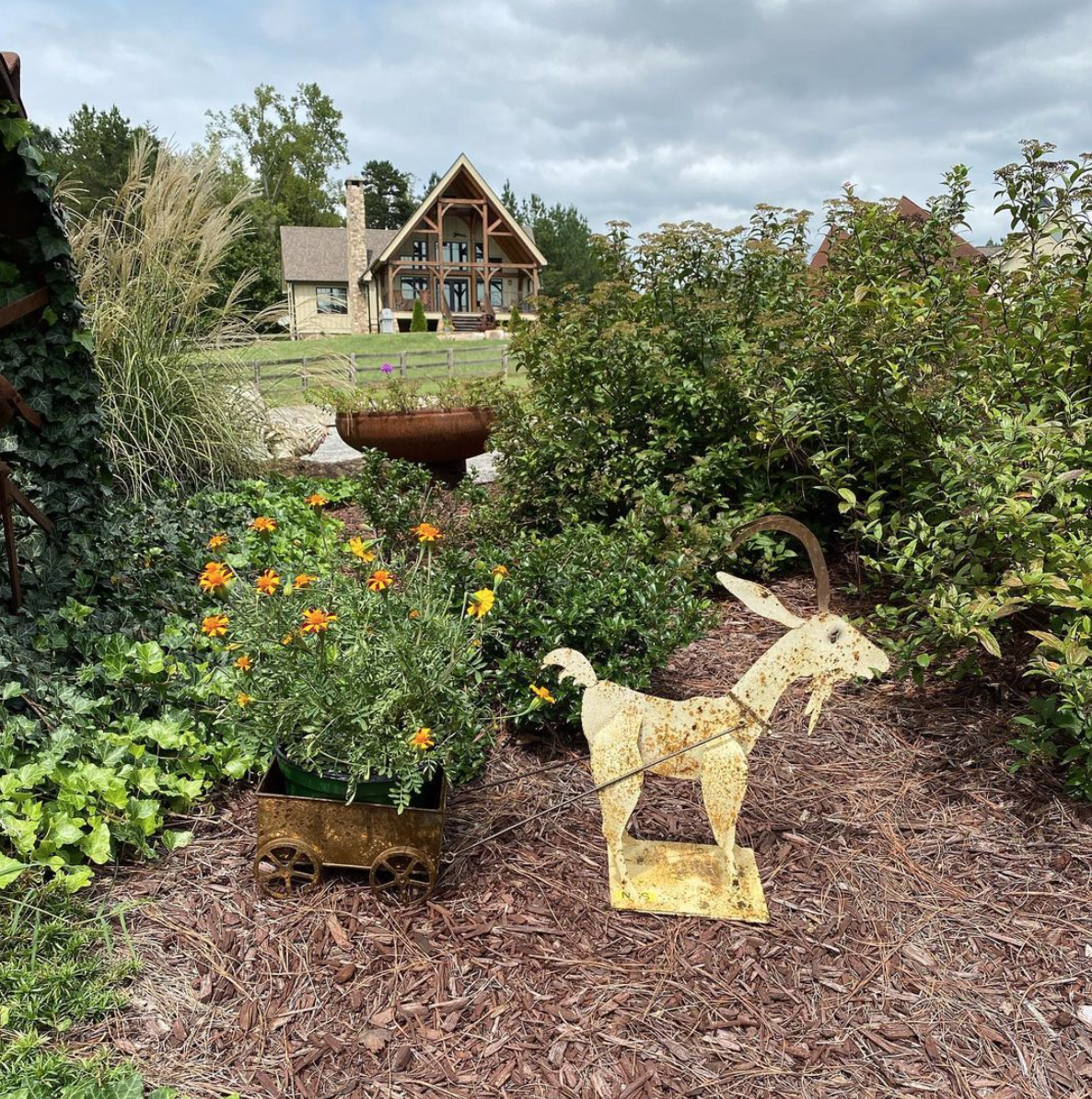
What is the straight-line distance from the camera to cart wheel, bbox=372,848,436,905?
6.27 feet

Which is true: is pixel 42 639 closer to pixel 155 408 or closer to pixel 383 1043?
pixel 383 1043

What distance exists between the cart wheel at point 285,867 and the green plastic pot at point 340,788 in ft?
0.38

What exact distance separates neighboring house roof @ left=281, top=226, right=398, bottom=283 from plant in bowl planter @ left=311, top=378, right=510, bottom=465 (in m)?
32.6

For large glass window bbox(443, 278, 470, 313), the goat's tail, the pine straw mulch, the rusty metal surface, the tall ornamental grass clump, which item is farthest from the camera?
large glass window bbox(443, 278, 470, 313)

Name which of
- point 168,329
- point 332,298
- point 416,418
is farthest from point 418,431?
point 332,298

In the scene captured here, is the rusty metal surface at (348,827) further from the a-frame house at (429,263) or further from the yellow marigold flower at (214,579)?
Result: the a-frame house at (429,263)

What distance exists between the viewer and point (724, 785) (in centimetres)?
196

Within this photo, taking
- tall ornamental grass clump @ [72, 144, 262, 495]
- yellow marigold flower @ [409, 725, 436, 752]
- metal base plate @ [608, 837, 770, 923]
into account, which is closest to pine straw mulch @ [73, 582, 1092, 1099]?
metal base plate @ [608, 837, 770, 923]

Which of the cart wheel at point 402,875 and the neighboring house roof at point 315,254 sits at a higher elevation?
the neighboring house roof at point 315,254

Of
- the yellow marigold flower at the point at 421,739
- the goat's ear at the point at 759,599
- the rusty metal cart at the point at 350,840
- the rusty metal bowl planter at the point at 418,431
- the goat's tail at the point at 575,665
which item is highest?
the rusty metal bowl planter at the point at 418,431

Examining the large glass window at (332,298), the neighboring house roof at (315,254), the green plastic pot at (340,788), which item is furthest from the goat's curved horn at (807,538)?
the neighboring house roof at (315,254)

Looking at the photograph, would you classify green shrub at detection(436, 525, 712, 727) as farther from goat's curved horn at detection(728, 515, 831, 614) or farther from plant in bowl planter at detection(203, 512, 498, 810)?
goat's curved horn at detection(728, 515, 831, 614)

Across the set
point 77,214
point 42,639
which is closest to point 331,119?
point 77,214

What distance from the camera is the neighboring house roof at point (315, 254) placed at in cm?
3572
